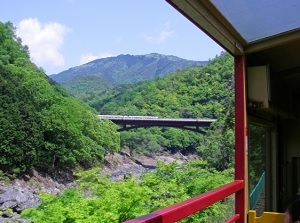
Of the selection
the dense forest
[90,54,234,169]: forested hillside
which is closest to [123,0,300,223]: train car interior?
the dense forest

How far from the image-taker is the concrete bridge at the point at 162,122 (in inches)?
1186

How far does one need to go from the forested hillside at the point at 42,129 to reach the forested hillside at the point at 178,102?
3918 millimetres

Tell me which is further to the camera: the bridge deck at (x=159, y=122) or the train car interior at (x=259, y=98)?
the bridge deck at (x=159, y=122)

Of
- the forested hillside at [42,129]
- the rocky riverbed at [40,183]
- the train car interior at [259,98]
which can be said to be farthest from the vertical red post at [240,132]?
the forested hillside at [42,129]

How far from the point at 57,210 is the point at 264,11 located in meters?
8.89

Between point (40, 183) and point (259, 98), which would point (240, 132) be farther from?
point (40, 183)

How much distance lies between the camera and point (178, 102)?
36000 millimetres

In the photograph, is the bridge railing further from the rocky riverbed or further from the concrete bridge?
the concrete bridge

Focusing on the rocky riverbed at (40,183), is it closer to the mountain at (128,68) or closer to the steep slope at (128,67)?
the mountain at (128,68)

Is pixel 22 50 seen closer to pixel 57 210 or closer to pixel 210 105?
pixel 210 105

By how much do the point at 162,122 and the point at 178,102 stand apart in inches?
197

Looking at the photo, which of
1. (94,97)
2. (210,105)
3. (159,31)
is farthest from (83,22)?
(210,105)

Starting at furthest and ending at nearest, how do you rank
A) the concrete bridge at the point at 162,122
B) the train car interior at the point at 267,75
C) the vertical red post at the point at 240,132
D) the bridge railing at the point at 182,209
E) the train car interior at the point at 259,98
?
1. the concrete bridge at the point at 162,122
2. the vertical red post at the point at 240,132
3. the train car interior at the point at 267,75
4. the train car interior at the point at 259,98
5. the bridge railing at the point at 182,209

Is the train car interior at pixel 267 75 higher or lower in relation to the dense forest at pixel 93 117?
lower
